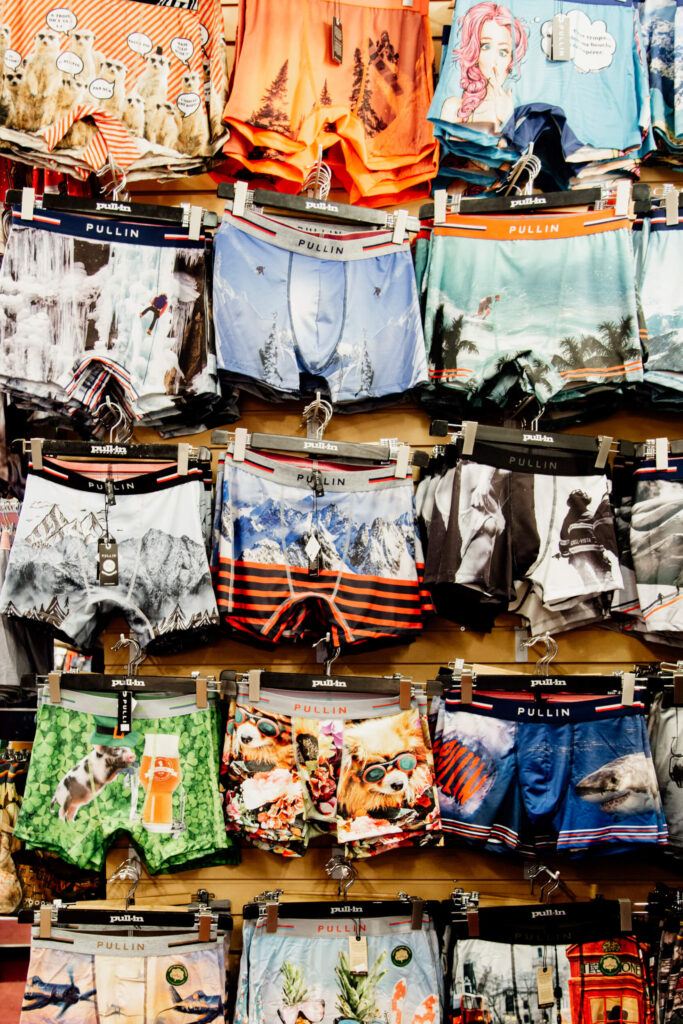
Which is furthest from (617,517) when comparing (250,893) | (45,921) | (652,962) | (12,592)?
(45,921)

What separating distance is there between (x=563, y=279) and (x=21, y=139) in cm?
202

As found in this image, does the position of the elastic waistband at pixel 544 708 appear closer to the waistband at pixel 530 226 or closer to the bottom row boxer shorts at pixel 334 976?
the bottom row boxer shorts at pixel 334 976

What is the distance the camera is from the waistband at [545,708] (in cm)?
302

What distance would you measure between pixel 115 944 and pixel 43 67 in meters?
3.03

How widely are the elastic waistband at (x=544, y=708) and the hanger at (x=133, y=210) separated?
1894 millimetres

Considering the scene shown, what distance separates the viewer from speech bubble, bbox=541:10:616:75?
3469 mm

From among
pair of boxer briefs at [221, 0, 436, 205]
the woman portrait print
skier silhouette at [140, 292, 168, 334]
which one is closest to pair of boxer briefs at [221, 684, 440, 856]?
skier silhouette at [140, 292, 168, 334]

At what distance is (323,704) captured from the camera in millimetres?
2992

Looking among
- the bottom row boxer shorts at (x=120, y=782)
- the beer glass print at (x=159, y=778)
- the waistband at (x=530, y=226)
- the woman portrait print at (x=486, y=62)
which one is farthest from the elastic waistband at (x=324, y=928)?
Answer: the woman portrait print at (x=486, y=62)

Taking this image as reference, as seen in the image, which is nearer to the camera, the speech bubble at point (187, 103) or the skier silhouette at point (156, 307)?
the skier silhouette at point (156, 307)

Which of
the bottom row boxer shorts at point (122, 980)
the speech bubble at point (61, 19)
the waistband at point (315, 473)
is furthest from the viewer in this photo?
the speech bubble at point (61, 19)

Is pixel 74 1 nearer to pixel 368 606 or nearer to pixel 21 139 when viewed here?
pixel 21 139

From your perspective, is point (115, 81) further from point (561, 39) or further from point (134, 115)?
point (561, 39)

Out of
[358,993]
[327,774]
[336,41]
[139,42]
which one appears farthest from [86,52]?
[358,993]
